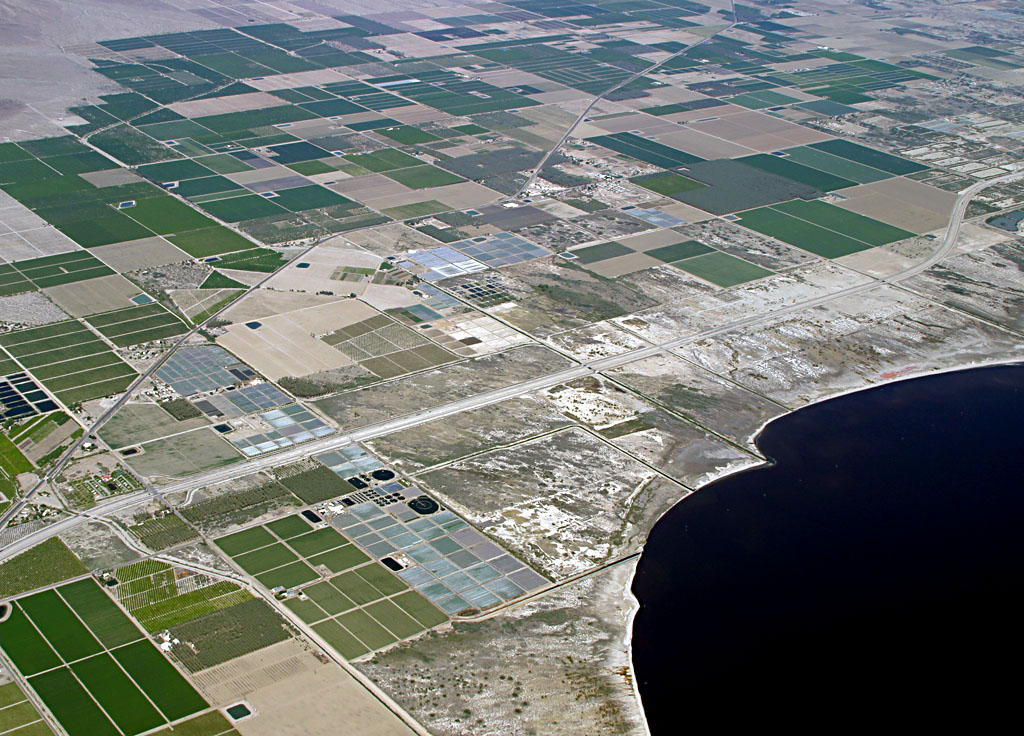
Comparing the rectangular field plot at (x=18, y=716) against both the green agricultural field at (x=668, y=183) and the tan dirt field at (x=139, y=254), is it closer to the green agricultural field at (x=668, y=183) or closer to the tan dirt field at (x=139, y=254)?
the tan dirt field at (x=139, y=254)

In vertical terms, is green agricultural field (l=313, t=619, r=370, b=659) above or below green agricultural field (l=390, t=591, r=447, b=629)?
below

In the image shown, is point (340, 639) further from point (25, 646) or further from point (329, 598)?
point (25, 646)

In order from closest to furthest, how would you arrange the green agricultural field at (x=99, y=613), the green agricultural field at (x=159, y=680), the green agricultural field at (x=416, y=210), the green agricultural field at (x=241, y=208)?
the green agricultural field at (x=159, y=680) < the green agricultural field at (x=99, y=613) < the green agricultural field at (x=241, y=208) < the green agricultural field at (x=416, y=210)

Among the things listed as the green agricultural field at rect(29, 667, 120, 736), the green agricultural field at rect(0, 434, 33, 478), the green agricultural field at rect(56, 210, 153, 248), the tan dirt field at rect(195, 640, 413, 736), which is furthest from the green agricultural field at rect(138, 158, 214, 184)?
the tan dirt field at rect(195, 640, 413, 736)

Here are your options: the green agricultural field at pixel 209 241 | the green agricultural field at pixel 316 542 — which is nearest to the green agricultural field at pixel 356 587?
the green agricultural field at pixel 316 542

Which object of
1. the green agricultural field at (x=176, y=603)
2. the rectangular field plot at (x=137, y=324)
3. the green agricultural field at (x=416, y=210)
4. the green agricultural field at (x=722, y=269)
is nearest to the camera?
the green agricultural field at (x=176, y=603)

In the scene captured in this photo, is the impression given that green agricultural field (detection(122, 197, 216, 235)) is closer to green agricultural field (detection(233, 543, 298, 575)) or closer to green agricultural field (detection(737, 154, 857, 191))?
green agricultural field (detection(233, 543, 298, 575))

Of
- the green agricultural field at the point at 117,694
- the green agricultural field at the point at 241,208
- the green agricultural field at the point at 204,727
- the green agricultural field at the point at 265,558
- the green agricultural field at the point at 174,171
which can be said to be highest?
the green agricultural field at the point at 174,171
